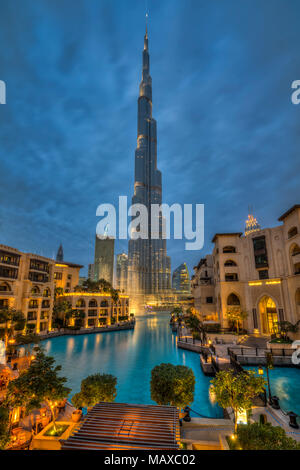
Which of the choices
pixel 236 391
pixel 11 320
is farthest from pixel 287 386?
pixel 11 320

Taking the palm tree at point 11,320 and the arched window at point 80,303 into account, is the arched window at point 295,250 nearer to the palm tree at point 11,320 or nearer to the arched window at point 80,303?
the palm tree at point 11,320

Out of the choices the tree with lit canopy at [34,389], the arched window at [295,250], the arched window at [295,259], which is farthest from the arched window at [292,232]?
the tree with lit canopy at [34,389]

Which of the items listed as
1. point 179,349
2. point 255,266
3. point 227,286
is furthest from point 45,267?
point 255,266

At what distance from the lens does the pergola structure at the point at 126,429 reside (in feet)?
29.3

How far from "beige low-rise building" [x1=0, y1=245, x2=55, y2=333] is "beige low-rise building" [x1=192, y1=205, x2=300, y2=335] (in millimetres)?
40931

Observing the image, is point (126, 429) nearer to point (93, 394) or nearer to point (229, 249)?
point (93, 394)

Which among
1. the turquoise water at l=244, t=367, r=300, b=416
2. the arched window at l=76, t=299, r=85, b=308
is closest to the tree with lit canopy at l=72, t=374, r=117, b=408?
the turquoise water at l=244, t=367, r=300, b=416

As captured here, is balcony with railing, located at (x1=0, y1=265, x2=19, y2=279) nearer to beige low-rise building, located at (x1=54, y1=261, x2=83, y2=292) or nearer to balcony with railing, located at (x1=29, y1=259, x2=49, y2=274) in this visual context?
Result: balcony with railing, located at (x1=29, y1=259, x2=49, y2=274)

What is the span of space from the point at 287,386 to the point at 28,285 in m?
48.8

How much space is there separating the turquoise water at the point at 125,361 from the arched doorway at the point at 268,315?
14801mm

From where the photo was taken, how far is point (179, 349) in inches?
1578
